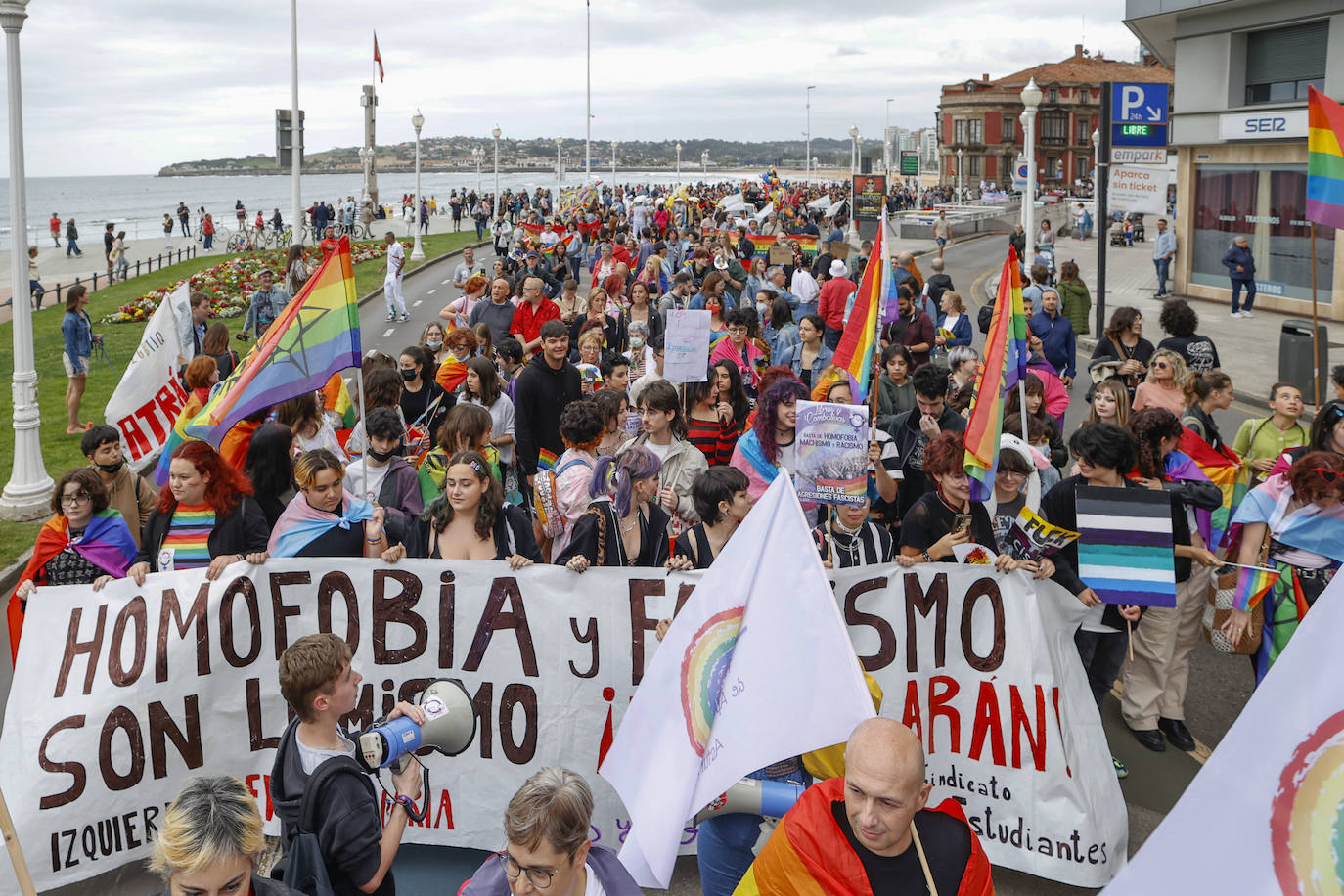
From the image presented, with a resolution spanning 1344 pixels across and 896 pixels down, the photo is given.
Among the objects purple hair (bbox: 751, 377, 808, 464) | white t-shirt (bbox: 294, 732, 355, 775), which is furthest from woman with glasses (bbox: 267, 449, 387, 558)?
purple hair (bbox: 751, 377, 808, 464)

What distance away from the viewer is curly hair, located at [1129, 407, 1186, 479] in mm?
6293

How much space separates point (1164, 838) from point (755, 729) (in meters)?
1.50

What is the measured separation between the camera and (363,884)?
357cm

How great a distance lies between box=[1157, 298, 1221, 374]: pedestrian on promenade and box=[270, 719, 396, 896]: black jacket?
8.33 m

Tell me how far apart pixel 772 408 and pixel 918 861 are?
399 centimetres

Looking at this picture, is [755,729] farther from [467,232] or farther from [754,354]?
[467,232]

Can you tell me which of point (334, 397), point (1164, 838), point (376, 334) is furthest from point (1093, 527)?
point (376, 334)

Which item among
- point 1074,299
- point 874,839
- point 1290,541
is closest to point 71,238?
point 1074,299

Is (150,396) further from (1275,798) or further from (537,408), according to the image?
(1275,798)

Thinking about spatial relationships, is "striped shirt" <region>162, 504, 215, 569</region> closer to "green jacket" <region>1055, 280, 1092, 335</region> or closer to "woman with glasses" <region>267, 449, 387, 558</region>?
"woman with glasses" <region>267, 449, 387, 558</region>

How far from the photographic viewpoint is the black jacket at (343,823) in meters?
3.50

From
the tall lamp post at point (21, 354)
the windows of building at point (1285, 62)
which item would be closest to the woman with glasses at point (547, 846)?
the tall lamp post at point (21, 354)

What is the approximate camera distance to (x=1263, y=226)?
27.4 metres

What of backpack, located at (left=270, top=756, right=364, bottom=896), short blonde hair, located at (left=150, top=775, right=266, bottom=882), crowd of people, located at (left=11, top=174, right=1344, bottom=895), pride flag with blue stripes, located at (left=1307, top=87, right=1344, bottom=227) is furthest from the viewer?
pride flag with blue stripes, located at (left=1307, top=87, right=1344, bottom=227)
